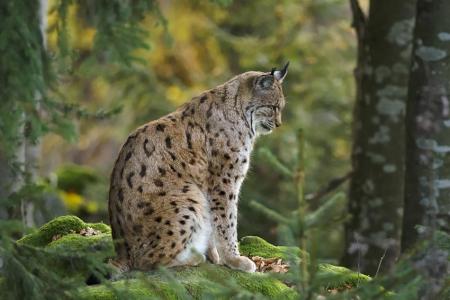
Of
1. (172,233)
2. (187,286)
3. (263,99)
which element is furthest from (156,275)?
(263,99)

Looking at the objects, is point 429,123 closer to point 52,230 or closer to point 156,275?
point 156,275

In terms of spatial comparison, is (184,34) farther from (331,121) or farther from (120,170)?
(120,170)

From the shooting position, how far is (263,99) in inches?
303

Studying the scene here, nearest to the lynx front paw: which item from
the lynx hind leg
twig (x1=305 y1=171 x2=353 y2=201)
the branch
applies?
the lynx hind leg

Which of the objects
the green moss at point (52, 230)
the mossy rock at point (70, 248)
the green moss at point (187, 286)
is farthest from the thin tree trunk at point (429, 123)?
the green moss at point (52, 230)

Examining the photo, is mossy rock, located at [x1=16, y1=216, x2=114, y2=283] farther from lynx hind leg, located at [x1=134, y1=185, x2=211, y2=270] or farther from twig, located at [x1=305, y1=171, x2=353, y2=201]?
twig, located at [x1=305, y1=171, x2=353, y2=201]

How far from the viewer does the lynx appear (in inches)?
262

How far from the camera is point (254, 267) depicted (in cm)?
707

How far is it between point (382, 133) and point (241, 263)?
10.4ft

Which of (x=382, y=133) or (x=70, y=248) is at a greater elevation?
(x=70, y=248)

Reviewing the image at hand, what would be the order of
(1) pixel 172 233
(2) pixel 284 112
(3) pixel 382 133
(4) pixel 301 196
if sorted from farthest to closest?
(2) pixel 284 112
(3) pixel 382 133
(1) pixel 172 233
(4) pixel 301 196

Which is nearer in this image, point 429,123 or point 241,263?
point 241,263

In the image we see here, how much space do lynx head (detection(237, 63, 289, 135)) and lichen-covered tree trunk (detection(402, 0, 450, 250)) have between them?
3.37ft

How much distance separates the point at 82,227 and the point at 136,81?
846cm
